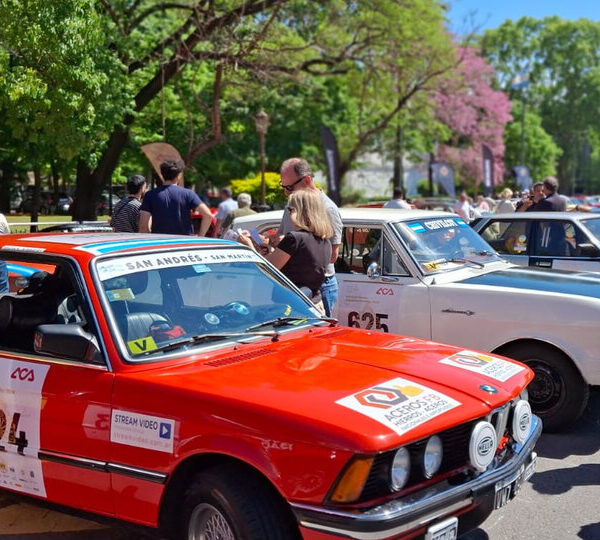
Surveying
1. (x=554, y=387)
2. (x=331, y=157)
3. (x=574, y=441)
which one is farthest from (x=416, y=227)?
(x=331, y=157)

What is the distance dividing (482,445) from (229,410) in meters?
1.11

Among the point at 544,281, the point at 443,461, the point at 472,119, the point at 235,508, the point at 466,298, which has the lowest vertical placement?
the point at 235,508

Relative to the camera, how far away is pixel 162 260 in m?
4.15

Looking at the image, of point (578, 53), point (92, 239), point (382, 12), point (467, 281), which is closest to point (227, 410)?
point (92, 239)

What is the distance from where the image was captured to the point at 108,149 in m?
20.2

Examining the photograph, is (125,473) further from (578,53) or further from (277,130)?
(578,53)

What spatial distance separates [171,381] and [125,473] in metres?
0.46

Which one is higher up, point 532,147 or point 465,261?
point 532,147

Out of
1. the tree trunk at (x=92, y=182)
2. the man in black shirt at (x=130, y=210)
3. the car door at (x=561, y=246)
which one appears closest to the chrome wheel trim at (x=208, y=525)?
the man in black shirt at (x=130, y=210)

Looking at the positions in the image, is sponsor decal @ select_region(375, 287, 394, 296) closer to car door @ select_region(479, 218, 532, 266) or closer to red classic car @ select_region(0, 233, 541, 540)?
→ red classic car @ select_region(0, 233, 541, 540)

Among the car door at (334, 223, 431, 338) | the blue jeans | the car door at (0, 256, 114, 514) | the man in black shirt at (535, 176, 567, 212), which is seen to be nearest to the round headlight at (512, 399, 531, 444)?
the car door at (0, 256, 114, 514)

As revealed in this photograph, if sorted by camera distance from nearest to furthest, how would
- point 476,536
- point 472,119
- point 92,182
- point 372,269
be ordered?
1. point 476,536
2. point 372,269
3. point 92,182
4. point 472,119

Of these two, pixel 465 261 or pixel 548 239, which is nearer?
pixel 465 261

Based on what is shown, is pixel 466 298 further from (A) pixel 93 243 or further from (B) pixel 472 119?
(B) pixel 472 119
